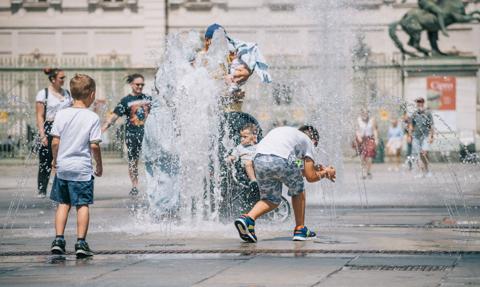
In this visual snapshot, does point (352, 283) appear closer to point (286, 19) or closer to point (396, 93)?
point (396, 93)

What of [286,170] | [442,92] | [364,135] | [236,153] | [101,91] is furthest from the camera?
[101,91]

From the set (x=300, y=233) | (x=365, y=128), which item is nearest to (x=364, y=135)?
(x=365, y=128)

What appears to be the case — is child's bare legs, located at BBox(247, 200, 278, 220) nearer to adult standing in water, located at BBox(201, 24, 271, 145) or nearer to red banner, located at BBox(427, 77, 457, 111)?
adult standing in water, located at BBox(201, 24, 271, 145)

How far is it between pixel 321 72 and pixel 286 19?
25.2 m

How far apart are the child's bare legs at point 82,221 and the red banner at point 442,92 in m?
23.1

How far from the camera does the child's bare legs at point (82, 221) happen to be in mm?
9383

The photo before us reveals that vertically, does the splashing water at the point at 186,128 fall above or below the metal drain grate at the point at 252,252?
above

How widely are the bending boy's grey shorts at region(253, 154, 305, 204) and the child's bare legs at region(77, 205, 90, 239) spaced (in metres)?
1.66

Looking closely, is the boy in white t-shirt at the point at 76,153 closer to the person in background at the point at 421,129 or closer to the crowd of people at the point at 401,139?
the crowd of people at the point at 401,139

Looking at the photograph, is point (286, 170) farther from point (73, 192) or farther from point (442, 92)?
point (442, 92)

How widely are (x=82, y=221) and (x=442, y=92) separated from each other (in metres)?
23.6

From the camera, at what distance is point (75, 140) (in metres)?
9.63

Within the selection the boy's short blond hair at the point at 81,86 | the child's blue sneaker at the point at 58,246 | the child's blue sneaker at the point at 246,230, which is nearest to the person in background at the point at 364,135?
the child's blue sneaker at the point at 246,230

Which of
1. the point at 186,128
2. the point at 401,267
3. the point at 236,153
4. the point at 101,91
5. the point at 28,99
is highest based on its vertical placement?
the point at 101,91
